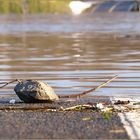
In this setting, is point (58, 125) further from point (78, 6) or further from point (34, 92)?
point (78, 6)

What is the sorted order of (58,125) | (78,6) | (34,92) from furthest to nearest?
(78,6) → (34,92) → (58,125)

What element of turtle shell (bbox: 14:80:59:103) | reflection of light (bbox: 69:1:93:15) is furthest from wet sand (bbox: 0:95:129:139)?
reflection of light (bbox: 69:1:93:15)

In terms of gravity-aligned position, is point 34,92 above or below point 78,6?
above

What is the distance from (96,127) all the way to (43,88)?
8.51 ft

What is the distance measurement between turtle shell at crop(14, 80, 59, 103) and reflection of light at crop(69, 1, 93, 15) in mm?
119569

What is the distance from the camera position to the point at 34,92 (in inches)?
462

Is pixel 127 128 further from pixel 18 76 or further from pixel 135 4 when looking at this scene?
pixel 135 4

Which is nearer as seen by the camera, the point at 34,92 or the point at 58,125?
the point at 58,125

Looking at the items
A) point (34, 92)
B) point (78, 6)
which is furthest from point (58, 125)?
point (78, 6)

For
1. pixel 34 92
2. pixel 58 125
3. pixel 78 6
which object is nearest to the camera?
pixel 58 125

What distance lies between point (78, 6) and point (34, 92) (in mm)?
129494

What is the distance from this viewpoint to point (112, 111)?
1069 centimetres

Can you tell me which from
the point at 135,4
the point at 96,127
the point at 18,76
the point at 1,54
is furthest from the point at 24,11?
the point at 96,127

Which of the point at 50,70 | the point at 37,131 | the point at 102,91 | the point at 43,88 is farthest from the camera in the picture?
the point at 50,70
